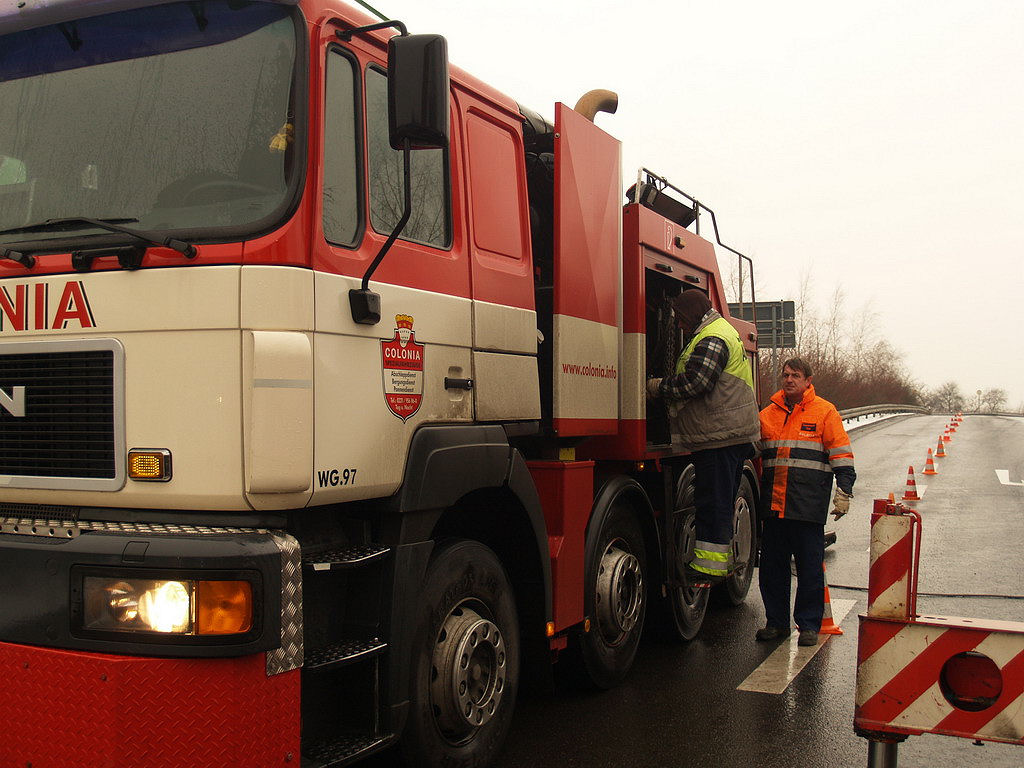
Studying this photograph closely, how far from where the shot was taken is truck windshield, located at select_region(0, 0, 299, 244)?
3.10 m

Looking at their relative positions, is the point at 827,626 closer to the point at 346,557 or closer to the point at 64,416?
the point at 346,557

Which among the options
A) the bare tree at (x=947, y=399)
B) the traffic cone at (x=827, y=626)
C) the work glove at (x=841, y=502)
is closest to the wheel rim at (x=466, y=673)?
the work glove at (x=841, y=502)

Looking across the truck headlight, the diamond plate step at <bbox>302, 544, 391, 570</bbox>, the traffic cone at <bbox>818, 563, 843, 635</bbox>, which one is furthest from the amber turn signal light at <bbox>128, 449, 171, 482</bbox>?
the traffic cone at <bbox>818, 563, 843, 635</bbox>

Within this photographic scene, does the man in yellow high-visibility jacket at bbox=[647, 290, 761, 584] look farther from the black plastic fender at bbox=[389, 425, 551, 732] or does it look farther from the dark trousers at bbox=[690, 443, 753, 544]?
the black plastic fender at bbox=[389, 425, 551, 732]

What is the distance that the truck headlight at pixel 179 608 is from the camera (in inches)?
110

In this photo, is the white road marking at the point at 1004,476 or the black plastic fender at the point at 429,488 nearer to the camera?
the black plastic fender at the point at 429,488

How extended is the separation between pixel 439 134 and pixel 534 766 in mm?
2635

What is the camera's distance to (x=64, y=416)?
3051mm

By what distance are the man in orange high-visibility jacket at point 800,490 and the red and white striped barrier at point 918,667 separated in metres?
2.88

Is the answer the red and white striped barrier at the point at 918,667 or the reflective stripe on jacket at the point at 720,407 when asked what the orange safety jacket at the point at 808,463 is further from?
the red and white striped barrier at the point at 918,667

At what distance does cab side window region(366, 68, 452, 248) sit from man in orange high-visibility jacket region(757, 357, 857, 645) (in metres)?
3.41

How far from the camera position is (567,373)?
4832mm

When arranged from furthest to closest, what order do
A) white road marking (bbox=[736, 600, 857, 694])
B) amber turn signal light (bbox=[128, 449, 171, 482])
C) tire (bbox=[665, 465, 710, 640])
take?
tire (bbox=[665, 465, 710, 640])
white road marking (bbox=[736, 600, 857, 694])
amber turn signal light (bbox=[128, 449, 171, 482])

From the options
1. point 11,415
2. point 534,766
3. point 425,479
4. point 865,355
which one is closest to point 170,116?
point 11,415
